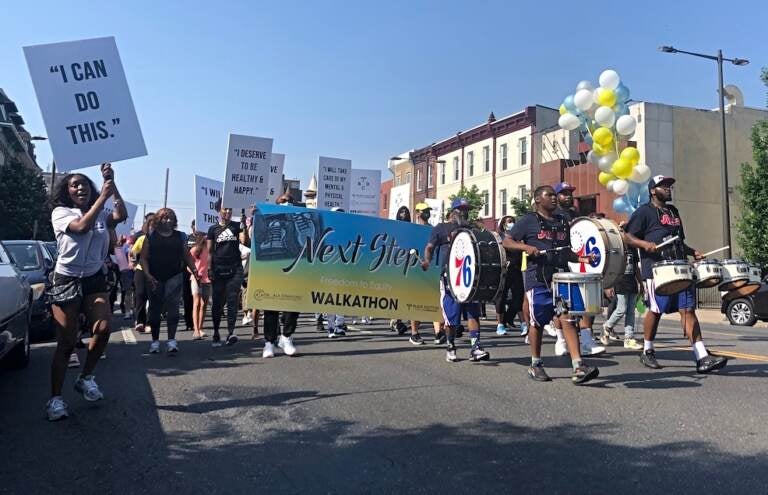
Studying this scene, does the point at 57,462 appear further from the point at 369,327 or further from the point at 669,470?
the point at 369,327

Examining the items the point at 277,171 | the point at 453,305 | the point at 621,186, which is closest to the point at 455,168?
the point at 277,171

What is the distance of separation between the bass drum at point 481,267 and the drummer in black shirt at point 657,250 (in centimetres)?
143

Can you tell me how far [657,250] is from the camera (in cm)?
697

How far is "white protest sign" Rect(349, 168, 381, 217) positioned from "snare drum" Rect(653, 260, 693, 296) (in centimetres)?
1188

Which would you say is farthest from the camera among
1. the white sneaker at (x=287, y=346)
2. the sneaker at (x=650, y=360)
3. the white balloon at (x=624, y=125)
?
the white balloon at (x=624, y=125)

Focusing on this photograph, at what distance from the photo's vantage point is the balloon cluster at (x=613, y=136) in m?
13.0

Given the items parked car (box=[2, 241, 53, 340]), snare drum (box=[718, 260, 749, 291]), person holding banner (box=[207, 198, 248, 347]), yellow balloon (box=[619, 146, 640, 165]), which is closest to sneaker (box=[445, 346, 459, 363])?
snare drum (box=[718, 260, 749, 291])

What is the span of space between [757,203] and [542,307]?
18.0 meters

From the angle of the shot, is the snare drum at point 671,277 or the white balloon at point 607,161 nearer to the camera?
the snare drum at point 671,277

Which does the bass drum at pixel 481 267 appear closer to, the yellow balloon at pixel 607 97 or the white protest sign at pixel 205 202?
the yellow balloon at pixel 607 97

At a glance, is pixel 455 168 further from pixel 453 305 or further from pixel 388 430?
pixel 388 430

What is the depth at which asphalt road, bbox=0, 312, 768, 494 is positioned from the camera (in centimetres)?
374

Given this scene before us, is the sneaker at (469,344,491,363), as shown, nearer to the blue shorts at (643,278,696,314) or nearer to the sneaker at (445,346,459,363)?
the sneaker at (445,346,459,363)

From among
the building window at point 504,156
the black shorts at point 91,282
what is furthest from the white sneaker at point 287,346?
the building window at point 504,156
